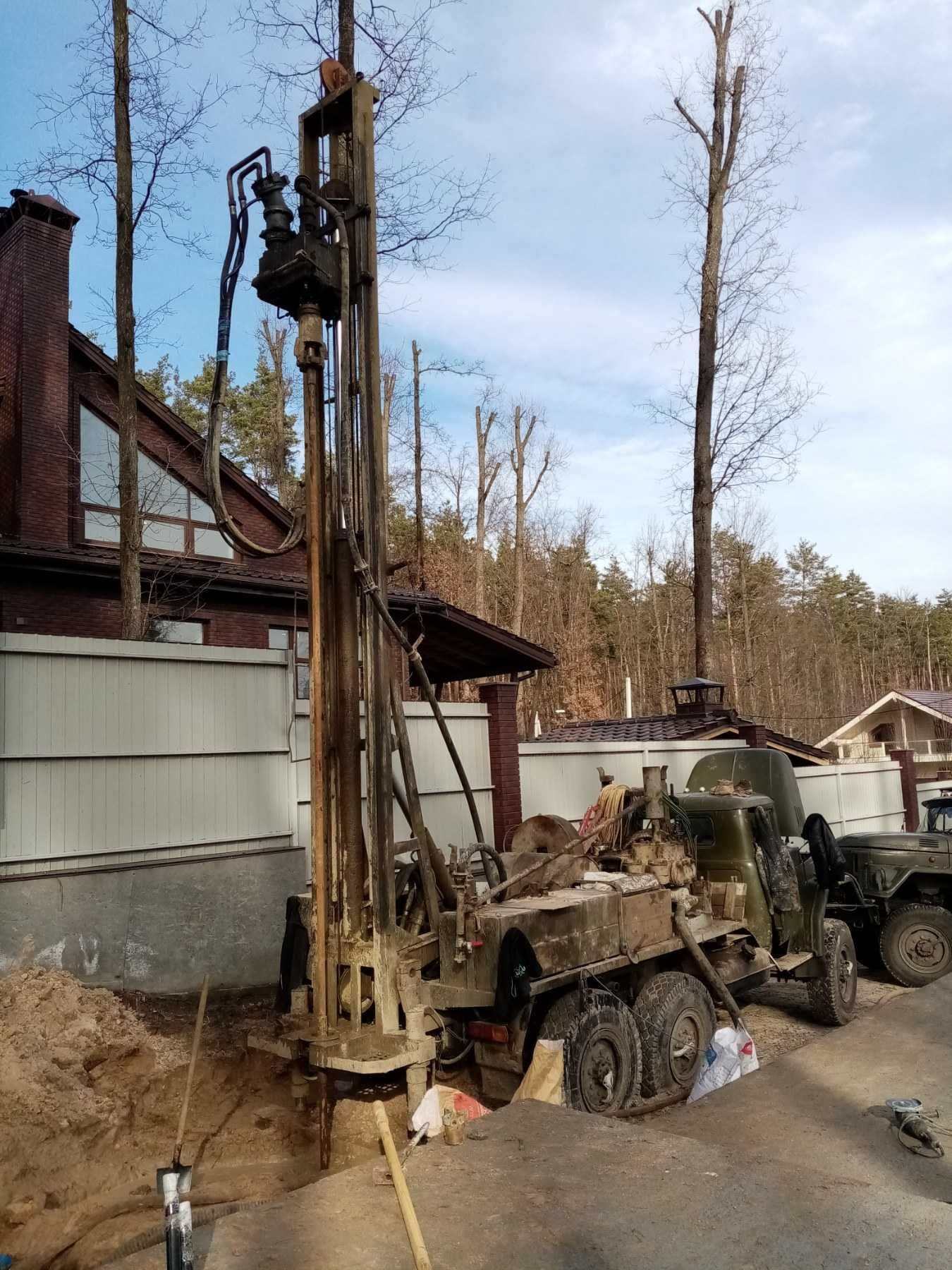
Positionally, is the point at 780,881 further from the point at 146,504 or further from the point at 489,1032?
the point at 146,504

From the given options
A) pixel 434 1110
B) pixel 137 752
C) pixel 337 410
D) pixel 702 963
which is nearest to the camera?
pixel 434 1110

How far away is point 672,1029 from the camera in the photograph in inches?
285

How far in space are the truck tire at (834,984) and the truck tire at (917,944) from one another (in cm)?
192

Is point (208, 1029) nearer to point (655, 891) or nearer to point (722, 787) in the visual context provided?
point (655, 891)

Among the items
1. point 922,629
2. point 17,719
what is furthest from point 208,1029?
point 922,629

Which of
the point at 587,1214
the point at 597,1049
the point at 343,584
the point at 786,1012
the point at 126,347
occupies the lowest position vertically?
the point at 786,1012

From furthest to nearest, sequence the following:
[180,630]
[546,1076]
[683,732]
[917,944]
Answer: [683,732] → [180,630] → [917,944] → [546,1076]

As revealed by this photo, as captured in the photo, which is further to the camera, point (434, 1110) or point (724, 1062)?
point (724, 1062)

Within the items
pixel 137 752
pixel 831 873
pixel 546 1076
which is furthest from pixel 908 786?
pixel 546 1076

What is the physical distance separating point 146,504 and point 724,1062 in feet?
43.1

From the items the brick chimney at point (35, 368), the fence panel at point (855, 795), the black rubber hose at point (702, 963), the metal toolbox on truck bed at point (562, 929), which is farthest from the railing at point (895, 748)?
the metal toolbox on truck bed at point (562, 929)

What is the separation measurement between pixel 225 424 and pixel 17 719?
2851 cm

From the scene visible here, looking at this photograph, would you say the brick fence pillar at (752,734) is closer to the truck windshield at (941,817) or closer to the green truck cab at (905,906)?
the truck windshield at (941,817)

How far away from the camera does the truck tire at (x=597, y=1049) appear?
6.27m
